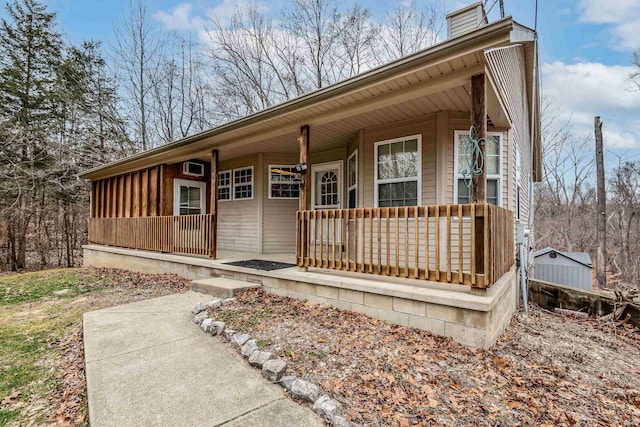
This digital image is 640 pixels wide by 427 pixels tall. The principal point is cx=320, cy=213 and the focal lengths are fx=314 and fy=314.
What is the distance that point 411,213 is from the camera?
3.89 metres

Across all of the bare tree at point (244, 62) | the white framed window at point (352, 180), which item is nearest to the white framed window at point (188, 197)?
the white framed window at point (352, 180)

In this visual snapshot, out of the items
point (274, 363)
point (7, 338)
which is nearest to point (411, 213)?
point (274, 363)

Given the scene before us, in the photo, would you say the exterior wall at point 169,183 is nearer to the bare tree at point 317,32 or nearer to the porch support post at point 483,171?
the porch support post at point 483,171

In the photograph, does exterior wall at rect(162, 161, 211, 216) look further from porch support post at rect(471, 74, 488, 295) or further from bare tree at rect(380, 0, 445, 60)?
bare tree at rect(380, 0, 445, 60)

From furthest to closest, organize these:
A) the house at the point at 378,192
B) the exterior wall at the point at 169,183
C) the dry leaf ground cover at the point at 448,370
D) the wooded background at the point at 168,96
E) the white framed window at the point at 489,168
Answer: the wooded background at the point at 168,96 < the exterior wall at the point at 169,183 < the white framed window at the point at 489,168 < the house at the point at 378,192 < the dry leaf ground cover at the point at 448,370

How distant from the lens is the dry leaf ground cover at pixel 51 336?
2.42m

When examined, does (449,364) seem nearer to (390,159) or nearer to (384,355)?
(384,355)

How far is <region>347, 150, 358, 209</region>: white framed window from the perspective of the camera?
6.23 metres

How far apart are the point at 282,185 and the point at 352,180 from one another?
223 cm

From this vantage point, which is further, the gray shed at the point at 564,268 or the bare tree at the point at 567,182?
the bare tree at the point at 567,182

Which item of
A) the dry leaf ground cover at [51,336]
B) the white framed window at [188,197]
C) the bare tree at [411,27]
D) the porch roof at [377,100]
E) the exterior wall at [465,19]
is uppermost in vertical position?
the bare tree at [411,27]

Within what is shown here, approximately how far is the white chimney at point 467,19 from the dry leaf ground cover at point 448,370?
598cm

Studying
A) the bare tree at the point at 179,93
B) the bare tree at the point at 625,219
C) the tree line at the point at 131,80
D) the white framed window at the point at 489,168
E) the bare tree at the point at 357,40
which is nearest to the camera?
the white framed window at the point at 489,168

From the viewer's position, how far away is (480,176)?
3.41 metres
